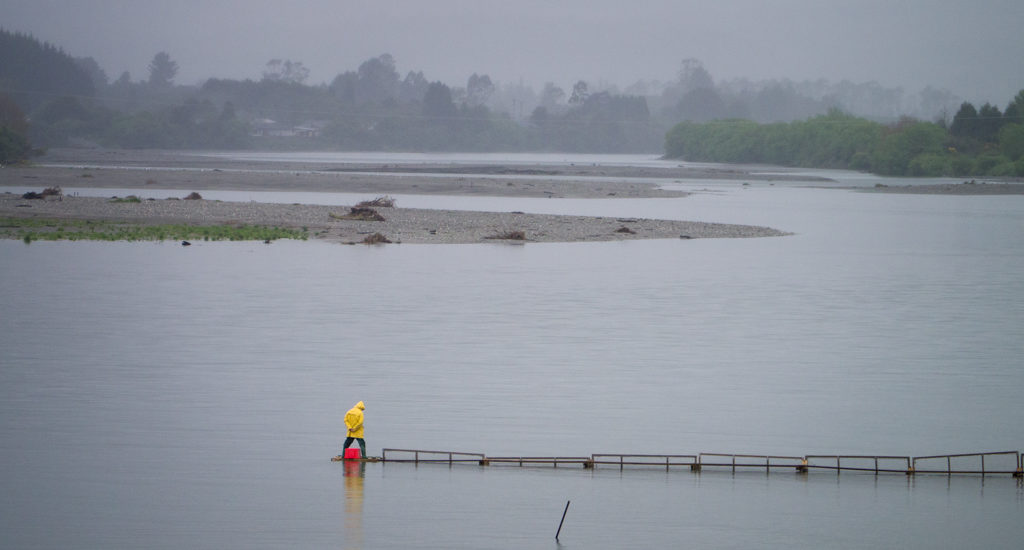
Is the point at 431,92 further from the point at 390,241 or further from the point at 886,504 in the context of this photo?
the point at 886,504

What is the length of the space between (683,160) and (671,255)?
105 m

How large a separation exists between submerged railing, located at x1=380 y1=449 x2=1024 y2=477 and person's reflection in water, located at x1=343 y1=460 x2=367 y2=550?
1.37ft

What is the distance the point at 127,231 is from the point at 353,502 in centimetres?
2709

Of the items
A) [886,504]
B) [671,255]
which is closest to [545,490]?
[886,504]

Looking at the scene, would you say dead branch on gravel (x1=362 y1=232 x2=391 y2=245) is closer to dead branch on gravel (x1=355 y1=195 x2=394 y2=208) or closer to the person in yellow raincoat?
dead branch on gravel (x1=355 y1=195 x2=394 y2=208)

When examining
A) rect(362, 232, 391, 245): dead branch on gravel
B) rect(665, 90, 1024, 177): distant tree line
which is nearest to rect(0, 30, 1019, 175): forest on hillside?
rect(665, 90, 1024, 177): distant tree line

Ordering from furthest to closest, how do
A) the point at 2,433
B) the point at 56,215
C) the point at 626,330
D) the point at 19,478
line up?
the point at 56,215 → the point at 626,330 → the point at 2,433 → the point at 19,478

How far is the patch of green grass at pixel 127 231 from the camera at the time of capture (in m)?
34.5

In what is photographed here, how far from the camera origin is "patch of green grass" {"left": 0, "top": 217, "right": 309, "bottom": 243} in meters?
34.5

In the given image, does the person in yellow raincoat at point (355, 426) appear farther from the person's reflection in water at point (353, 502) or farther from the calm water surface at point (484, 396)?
the calm water surface at point (484, 396)

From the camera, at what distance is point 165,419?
1416cm

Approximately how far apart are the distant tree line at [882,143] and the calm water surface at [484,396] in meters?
60.8

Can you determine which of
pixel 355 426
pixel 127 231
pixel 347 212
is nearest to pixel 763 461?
pixel 355 426

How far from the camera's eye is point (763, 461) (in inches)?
512
